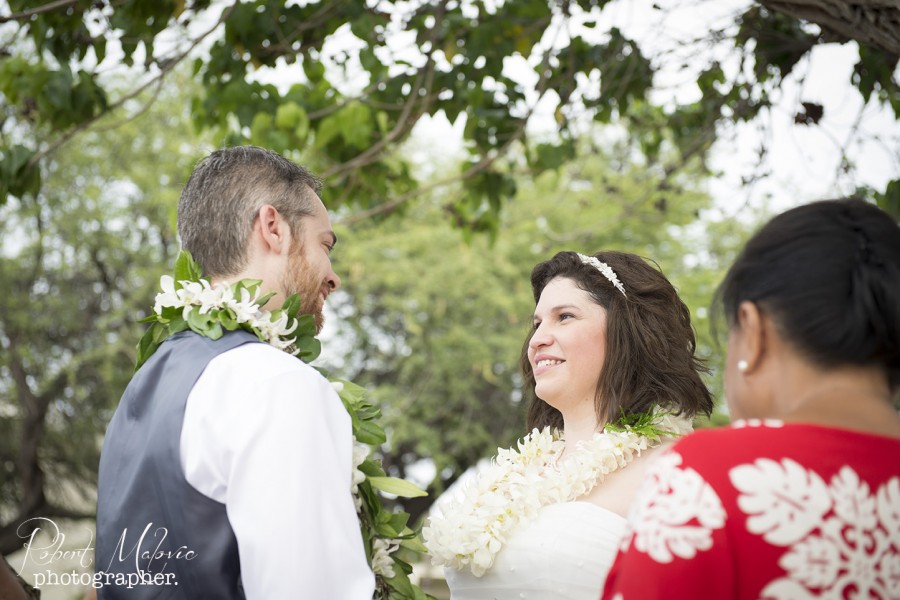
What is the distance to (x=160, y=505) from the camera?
2.28 m

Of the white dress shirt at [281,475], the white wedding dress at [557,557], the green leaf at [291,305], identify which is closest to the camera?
the white dress shirt at [281,475]

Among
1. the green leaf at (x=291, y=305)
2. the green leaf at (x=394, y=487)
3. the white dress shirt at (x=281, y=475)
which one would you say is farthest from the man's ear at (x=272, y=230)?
the green leaf at (x=394, y=487)

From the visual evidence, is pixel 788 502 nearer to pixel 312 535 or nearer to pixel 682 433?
pixel 312 535

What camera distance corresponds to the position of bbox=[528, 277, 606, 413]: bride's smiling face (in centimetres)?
363

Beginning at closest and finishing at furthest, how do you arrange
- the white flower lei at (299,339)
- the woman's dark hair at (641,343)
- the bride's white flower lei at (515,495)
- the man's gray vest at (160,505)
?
the man's gray vest at (160,505)
the white flower lei at (299,339)
the bride's white flower lei at (515,495)
the woman's dark hair at (641,343)

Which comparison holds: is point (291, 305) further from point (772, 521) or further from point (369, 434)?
point (772, 521)

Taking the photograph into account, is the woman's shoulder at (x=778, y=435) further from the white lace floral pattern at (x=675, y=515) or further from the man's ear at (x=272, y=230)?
the man's ear at (x=272, y=230)

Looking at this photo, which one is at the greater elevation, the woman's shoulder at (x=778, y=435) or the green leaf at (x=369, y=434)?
the woman's shoulder at (x=778, y=435)

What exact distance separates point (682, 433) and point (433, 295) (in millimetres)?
13119

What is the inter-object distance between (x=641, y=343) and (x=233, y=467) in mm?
1928

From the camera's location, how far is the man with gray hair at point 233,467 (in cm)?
210

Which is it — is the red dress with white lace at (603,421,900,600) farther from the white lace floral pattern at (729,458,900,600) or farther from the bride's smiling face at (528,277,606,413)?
the bride's smiling face at (528,277,606,413)

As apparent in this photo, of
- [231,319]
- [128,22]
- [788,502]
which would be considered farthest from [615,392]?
[128,22]

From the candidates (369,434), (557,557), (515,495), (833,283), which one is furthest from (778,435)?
(515,495)
